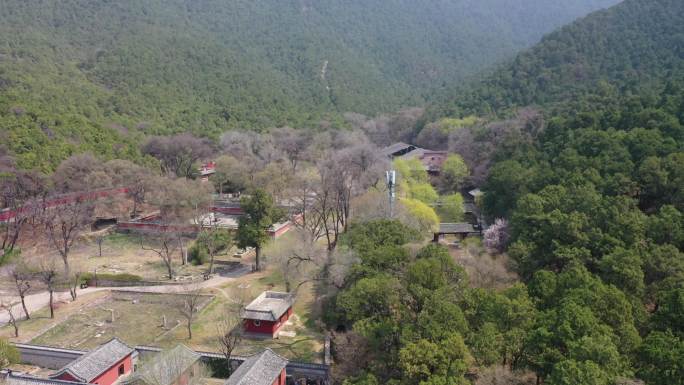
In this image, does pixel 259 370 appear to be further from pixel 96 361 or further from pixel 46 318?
pixel 46 318

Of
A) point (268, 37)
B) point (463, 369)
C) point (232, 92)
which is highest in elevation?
point (268, 37)

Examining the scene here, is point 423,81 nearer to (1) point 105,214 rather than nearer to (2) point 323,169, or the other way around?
(2) point 323,169

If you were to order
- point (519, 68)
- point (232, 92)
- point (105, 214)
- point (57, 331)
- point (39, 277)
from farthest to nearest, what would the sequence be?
point (232, 92), point (519, 68), point (105, 214), point (39, 277), point (57, 331)

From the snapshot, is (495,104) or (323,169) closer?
(323,169)

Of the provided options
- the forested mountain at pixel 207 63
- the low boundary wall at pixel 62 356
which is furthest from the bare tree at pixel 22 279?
the forested mountain at pixel 207 63

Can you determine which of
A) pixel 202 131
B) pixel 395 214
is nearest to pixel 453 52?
pixel 202 131

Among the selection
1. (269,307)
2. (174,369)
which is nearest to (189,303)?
(269,307)

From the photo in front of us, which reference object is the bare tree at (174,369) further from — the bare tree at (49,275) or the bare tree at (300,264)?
the bare tree at (49,275)
